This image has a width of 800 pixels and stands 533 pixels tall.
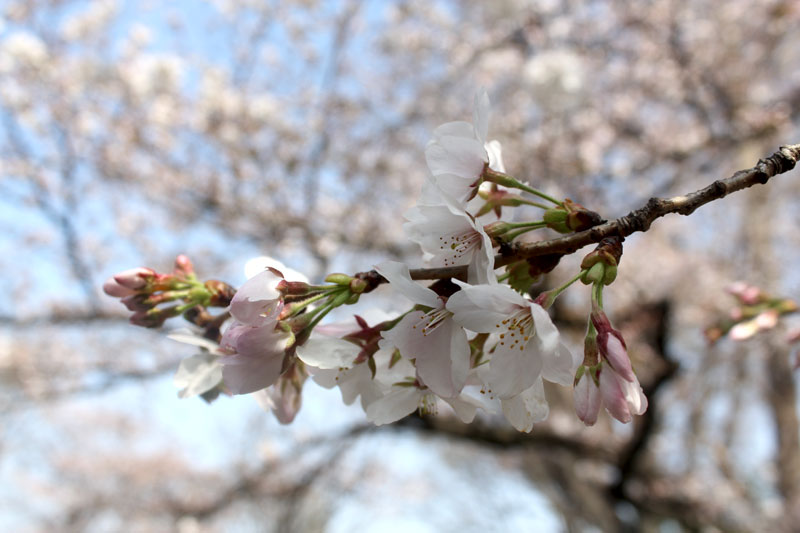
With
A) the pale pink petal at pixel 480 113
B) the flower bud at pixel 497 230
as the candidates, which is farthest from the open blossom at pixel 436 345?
the pale pink petal at pixel 480 113

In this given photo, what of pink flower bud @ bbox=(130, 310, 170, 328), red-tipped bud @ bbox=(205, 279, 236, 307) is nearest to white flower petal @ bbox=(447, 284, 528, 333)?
red-tipped bud @ bbox=(205, 279, 236, 307)

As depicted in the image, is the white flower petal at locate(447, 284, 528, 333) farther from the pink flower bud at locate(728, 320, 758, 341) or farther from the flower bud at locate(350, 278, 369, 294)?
the pink flower bud at locate(728, 320, 758, 341)

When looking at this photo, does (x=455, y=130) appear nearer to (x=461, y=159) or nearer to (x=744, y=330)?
(x=461, y=159)

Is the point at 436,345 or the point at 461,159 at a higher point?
the point at 461,159

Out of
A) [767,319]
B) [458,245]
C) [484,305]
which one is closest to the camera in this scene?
[484,305]

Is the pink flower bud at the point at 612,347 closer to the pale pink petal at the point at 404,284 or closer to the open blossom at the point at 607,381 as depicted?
the open blossom at the point at 607,381

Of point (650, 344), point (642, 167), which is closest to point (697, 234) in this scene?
point (642, 167)

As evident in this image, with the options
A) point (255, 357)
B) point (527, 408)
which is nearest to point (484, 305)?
point (527, 408)
